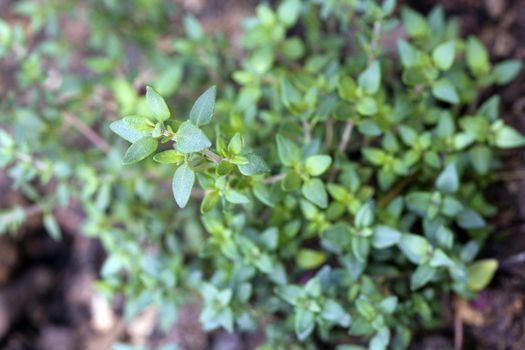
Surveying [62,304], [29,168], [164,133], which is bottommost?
[62,304]

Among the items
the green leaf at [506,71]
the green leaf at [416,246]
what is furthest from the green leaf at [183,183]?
the green leaf at [506,71]

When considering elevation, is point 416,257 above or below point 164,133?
below

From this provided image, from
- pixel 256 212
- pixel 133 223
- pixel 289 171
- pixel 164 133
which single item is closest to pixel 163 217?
pixel 133 223

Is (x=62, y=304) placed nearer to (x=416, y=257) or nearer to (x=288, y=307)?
(x=288, y=307)

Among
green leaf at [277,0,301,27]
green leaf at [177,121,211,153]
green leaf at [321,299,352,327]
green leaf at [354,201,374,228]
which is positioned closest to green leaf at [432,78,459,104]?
green leaf at [354,201,374,228]

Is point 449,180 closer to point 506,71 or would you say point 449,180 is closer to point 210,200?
point 506,71

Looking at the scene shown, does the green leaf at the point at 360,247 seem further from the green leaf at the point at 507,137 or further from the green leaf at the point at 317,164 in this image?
the green leaf at the point at 507,137

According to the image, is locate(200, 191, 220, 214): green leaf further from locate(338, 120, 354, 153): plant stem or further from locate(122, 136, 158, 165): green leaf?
locate(338, 120, 354, 153): plant stem
